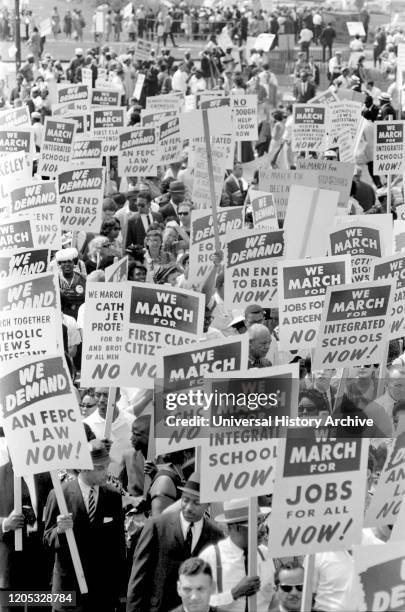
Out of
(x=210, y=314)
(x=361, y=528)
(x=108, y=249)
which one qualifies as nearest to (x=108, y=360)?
(x=210, y=314)

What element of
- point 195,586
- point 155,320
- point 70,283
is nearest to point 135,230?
point 70,283

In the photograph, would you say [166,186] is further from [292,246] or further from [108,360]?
[108,360]

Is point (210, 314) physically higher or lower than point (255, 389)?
lower

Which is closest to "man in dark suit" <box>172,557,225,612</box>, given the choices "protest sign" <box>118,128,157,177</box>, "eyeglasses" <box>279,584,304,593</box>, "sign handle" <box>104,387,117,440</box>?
"eyeglasses" <box>279,584,304,593</box>

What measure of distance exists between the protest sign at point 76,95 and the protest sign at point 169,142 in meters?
4.21

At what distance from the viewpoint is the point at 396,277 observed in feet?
38.2

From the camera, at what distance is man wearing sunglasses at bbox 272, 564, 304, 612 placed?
23.9 feet

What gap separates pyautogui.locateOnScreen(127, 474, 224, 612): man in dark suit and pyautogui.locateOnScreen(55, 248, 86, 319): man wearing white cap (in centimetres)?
542

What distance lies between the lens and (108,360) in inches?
408

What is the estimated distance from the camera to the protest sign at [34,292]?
10.7 meters

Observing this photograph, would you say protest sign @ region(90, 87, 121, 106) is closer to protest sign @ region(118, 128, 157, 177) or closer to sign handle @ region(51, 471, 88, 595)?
protest sign @ region(118, 128, 157, 177)

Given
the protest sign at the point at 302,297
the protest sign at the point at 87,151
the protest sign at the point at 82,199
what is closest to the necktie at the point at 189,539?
the protest sign at the point at 302,297

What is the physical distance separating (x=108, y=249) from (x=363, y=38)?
115 ft

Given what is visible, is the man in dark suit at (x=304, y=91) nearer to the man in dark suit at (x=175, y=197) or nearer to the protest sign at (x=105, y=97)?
the protest sign at (x=105, y=97)
